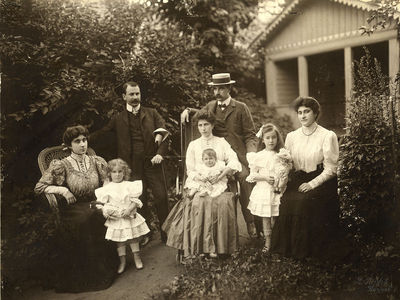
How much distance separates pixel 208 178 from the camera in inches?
161

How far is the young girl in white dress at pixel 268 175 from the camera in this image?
4000mm

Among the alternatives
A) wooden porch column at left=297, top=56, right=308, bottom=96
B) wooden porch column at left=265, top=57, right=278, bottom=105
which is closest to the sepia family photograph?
wooden porch column at left=297, top=56, right=308, bottom=96

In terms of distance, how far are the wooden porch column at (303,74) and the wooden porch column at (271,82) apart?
114cm

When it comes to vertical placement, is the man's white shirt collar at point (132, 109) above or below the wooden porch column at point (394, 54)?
below

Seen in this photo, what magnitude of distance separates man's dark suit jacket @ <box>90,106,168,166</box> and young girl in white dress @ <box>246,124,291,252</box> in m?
1.17

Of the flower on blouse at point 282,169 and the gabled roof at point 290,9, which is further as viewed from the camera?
the gabled roof at point 290,9

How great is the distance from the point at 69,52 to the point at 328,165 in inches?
145

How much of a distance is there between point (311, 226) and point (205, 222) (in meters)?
0.99

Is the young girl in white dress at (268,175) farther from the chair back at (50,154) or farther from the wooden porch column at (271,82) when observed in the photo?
the wooden porch column at (271,82)

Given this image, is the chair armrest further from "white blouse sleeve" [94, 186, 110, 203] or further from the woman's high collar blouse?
the woman's high collar blouse

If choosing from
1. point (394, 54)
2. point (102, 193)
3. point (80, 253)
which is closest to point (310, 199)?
point (102, 193)

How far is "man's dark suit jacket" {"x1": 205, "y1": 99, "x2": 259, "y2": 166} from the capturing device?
4793 millimetres

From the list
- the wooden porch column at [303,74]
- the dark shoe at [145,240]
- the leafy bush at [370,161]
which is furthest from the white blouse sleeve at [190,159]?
the wooden porch column at [303,74]

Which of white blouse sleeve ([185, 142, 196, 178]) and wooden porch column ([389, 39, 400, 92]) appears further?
wooden porch column ([389, 39, 400, 92])
